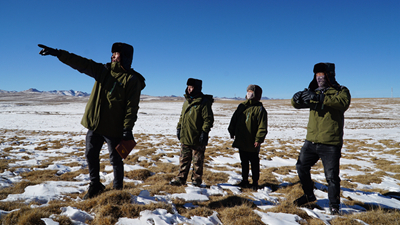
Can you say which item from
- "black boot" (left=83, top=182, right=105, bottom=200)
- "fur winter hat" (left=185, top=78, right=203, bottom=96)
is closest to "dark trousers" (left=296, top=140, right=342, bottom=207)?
"fur winter hat" (left=185, top=78, right=203, bottom=96)

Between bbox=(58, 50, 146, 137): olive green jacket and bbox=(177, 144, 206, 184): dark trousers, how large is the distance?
1.60m

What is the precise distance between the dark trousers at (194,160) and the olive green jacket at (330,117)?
2.07 metres

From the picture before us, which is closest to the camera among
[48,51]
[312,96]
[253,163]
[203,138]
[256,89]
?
[48,51]

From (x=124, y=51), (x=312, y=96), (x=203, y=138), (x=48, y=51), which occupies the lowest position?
(x=203, y=138)

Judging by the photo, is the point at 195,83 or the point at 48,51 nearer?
the point at 48,51

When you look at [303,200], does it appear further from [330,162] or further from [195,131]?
[195,131]

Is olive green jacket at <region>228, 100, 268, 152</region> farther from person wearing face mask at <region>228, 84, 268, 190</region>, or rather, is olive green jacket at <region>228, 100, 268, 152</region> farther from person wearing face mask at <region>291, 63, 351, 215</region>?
person wearing face mask at <region>291, 63, 351, 215</region>

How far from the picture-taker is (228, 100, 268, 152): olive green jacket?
4.09 m

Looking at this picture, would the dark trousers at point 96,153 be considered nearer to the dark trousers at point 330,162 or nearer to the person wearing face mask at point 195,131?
the person wearing face mask at point 195,131

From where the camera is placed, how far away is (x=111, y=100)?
2.88 m

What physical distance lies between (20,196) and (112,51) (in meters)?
2.58

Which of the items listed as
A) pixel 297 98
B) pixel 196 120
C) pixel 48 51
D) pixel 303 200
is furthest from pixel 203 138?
pixel 48 51

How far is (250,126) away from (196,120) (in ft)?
3.72

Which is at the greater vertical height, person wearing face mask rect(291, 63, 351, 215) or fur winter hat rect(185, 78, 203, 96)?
fur winter hat rect(185, 78, 203, 96)
